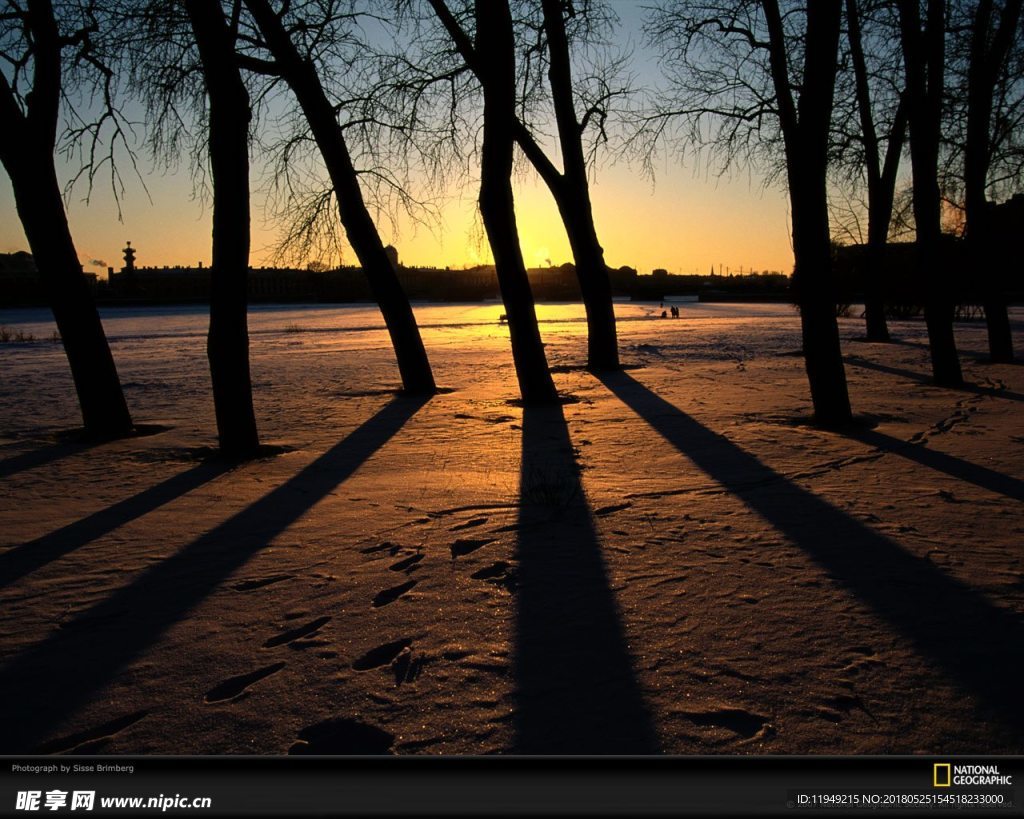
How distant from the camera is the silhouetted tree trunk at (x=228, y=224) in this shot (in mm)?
6352

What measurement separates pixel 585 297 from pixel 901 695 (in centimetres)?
1155

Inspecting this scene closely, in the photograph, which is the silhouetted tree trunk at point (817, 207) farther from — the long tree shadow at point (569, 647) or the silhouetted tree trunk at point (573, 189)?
the silhouetted tree trunk at point (573, 189)

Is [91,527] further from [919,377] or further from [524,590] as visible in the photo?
[919,377]

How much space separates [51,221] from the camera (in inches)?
294

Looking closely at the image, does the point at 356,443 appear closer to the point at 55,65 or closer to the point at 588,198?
the point at 55,65

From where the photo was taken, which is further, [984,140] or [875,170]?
[875,170]

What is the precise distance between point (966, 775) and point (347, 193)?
32.8 ft

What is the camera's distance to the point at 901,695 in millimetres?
2385

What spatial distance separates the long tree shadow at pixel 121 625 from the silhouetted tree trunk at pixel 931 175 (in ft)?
29.3

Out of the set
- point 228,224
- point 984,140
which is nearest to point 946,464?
point 228,224

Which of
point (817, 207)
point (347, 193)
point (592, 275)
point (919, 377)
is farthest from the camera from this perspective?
point (592, 275)

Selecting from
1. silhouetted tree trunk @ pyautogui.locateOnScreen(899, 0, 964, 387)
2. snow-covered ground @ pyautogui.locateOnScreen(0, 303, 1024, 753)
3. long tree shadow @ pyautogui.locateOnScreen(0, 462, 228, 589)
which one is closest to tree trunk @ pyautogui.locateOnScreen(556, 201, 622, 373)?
silhouetted tree trunk @ pyautogui.locateOnScreen(899, 0, 964, 387)

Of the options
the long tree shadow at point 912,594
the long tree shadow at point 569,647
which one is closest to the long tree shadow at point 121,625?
the long tree shadow at point 569,647

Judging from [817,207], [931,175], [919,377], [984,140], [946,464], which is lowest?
[946,464]
